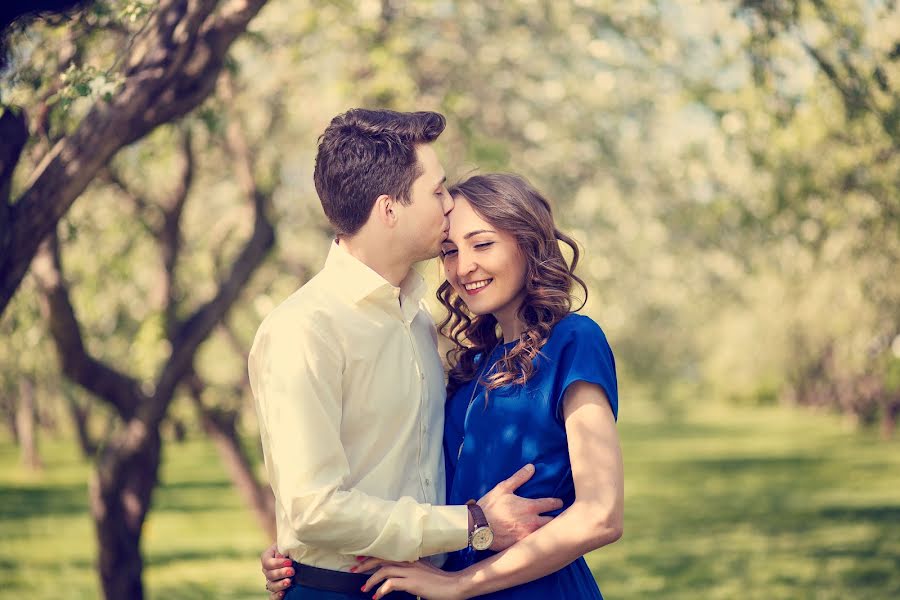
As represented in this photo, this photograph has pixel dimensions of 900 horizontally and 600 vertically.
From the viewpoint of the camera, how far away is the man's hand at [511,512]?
2924mm

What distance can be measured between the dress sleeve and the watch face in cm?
38

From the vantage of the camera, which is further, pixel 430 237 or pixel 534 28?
pixel 534 28

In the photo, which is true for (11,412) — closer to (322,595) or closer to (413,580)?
(322,595)

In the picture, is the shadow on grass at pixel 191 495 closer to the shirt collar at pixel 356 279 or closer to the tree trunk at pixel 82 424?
the tree trunk at pixel 82 424

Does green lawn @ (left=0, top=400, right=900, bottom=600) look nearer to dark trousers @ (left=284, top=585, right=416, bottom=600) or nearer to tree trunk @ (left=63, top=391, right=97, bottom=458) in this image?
tree trunk @ (left=63, top=391, right=97, bottom=458)

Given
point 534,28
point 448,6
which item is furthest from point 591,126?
point 448,6

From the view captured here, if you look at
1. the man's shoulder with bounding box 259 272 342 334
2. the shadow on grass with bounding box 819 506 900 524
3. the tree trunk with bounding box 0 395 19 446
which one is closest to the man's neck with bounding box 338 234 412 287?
the man's shoulder with bounding box 259 272 342 334

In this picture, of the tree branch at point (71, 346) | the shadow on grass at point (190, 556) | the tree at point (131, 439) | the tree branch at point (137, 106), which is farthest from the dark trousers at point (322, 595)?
the shadow on grass at point (190, 556)

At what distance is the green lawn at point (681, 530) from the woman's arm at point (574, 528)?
827cm

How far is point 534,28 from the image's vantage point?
9.49 meters

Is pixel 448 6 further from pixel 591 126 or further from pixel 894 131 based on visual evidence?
pixel 894 131

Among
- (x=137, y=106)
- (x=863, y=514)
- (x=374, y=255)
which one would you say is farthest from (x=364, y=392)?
(x=863, y=514)

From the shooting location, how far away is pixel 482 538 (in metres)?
2.89

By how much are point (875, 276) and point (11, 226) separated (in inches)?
388
